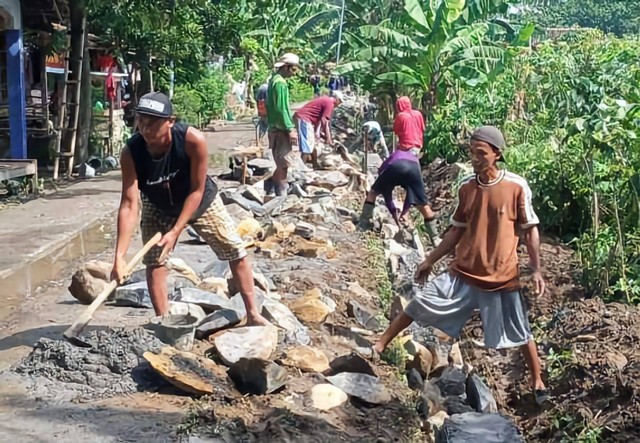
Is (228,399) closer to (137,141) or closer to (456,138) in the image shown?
(137,141)

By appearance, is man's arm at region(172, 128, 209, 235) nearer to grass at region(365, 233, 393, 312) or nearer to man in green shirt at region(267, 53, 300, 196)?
grass at region(365, 233, 393, 312)

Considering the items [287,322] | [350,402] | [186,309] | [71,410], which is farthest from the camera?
[287,322]

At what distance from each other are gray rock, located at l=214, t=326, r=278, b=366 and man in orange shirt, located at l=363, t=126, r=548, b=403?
915mm

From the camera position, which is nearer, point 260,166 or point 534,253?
point 534,253

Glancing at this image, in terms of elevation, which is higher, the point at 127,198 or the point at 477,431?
the point at 127,198

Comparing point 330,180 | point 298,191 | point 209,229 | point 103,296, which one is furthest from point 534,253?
point 330,180

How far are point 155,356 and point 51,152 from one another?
36.0 ft

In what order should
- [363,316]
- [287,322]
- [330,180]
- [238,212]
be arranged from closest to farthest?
[287,322] → [363,316] → [238,212] → [330,180]

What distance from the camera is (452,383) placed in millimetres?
6047

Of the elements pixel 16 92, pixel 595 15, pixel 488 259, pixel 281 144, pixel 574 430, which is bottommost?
pixel 574 430

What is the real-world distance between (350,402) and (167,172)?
1.70 metres

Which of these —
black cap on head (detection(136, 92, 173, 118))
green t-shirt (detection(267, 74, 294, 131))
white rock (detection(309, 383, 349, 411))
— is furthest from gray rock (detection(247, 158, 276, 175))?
white rock (detection(309, 383, 349, 411))

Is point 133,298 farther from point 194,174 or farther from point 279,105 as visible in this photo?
point 279,105

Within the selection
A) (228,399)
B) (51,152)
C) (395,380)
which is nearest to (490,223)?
(395,380)
